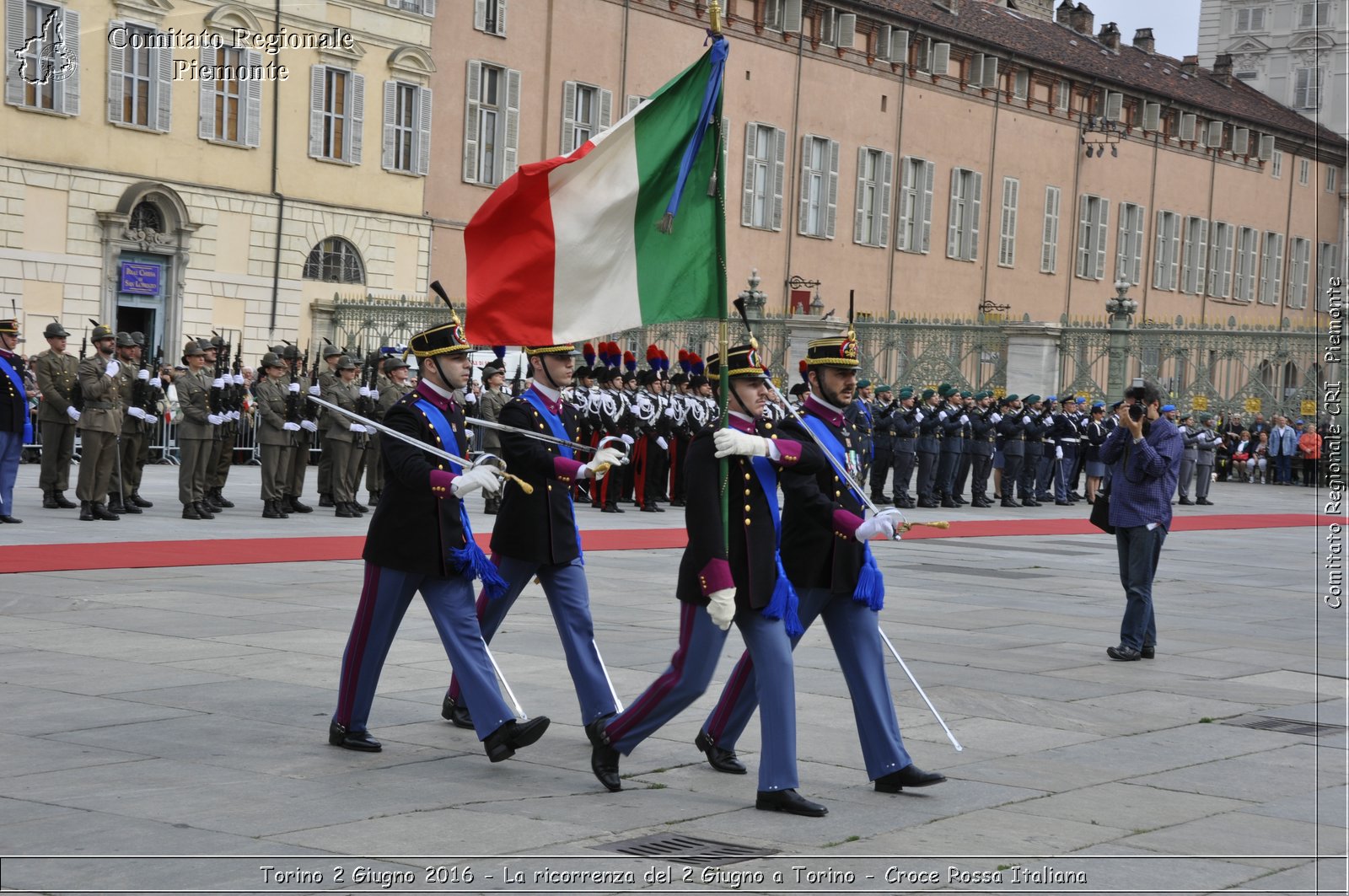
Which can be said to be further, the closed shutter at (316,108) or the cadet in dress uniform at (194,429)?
the closed shutter at (316,108)

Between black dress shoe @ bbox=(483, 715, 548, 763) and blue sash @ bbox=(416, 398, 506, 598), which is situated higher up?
blue sash @ bbox=(416, 398, 506, 598)

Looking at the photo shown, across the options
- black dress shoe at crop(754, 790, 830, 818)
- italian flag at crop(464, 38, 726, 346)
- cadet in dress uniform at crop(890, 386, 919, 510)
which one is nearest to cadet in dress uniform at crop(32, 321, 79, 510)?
italian flag at crop(464, 38, 726, 346)

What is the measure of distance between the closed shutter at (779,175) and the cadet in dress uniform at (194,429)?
27.9 metres

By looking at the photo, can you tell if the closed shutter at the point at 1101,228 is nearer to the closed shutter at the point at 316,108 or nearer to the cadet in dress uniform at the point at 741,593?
the closed shutter at the point at 316,108

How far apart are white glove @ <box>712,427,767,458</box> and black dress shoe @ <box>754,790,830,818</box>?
4.23 ft

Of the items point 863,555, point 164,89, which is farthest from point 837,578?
point 164,89

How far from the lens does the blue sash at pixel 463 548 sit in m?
7.28

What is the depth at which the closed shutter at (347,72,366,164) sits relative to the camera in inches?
1340

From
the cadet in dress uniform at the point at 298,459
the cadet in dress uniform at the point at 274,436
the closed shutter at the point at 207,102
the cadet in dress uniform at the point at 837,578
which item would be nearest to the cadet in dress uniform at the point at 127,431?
the cadet in dress uniform at the point at 274,436

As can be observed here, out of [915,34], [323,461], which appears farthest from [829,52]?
[323,461]

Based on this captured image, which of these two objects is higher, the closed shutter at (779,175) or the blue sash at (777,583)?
the closed shutter at (779,175)

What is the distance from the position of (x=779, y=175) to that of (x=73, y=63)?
775 inches

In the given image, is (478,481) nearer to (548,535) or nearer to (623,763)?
(548,535)

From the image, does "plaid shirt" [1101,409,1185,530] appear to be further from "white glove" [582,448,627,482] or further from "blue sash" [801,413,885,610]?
"white glove" [582,448,627,482]
